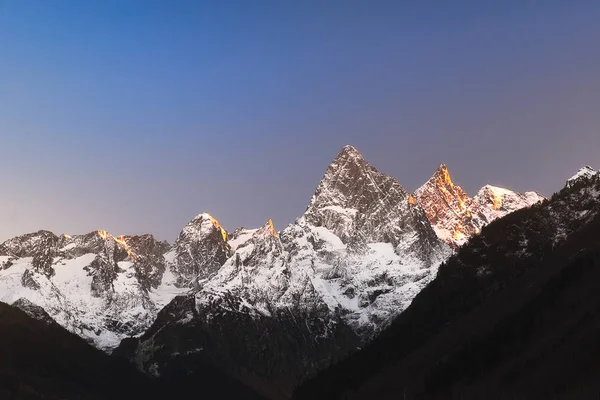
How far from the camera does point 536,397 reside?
539ft

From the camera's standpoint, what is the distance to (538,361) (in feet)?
603

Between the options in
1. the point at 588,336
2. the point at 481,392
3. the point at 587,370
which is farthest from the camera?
the point at 481,392

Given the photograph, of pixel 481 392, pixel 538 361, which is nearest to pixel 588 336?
pixel 538 361

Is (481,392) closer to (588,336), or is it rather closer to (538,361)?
(538,361)

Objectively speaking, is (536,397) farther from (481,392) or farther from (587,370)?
(481,392)

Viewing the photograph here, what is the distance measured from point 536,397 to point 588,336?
18.8m

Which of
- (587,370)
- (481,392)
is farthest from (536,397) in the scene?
(481,392)

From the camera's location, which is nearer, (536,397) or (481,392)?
(536,397)

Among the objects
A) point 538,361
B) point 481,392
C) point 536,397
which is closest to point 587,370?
point 536,397

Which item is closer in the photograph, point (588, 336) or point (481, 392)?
point (588, 336)

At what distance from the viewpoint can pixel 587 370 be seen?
159250 millimetres

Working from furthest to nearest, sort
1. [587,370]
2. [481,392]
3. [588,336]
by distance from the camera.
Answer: [481,392], [588,336], [587,370]

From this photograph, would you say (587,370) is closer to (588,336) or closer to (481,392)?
(588,336)

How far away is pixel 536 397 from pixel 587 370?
11.2m
